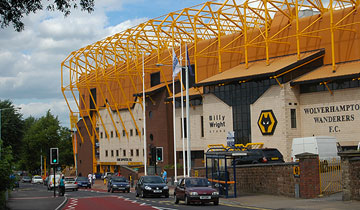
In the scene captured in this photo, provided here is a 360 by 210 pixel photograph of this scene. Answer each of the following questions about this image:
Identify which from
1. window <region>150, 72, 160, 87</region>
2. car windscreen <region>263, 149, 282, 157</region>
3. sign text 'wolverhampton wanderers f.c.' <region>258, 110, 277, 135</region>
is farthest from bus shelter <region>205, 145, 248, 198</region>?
window <region>150, 72, 160, 87</region>

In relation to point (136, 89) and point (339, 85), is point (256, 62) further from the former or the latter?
point (136, 89)

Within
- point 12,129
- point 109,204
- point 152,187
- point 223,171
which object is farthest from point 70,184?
A: point 223,171

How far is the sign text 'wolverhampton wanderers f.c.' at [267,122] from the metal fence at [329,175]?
22.3 m

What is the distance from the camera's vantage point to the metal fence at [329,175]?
28281mm

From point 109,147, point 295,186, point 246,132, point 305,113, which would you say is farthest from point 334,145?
point 109,147

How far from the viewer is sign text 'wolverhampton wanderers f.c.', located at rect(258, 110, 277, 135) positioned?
5122 centimetres

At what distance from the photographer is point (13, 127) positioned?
65000mm

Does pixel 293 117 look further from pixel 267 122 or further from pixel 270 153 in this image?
pixel 270 153

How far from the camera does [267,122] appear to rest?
2040 inches

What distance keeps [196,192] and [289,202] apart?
183 inches

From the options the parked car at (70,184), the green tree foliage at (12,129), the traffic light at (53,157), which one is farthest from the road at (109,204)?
the green tree foliage at (12,129)

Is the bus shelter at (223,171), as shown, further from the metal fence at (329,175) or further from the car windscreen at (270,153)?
the car windscreen at (270,153)

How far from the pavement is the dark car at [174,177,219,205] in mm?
1156

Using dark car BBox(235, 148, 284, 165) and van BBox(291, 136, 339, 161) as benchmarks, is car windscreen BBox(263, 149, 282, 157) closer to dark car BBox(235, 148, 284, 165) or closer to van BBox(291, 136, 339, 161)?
dark car BBox(235, 148, 284, 165)
